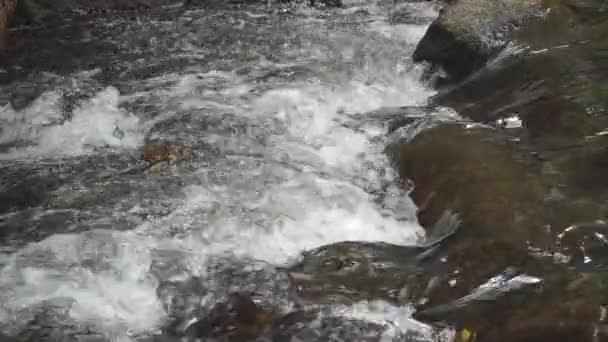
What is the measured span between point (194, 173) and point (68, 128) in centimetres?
169

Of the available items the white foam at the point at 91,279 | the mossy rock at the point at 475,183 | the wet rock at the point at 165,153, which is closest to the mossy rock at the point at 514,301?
the mossy rock at the point at 475,183

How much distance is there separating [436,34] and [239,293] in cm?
408

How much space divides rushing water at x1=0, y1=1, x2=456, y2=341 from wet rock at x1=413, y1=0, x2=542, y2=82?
0.38 m

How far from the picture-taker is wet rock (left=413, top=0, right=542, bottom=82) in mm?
6234

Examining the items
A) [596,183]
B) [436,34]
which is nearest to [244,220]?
[596,183]

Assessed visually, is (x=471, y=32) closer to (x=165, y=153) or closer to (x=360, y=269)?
(x=165, y=153)

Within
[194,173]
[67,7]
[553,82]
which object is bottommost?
[194,173]

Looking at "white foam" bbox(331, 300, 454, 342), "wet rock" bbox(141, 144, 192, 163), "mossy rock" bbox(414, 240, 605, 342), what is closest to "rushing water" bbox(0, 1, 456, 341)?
"white foam" bbox(331, 300, 454, 342)

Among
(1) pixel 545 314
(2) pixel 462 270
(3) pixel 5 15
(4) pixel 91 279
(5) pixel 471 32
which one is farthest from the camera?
(3) pixel 5 15

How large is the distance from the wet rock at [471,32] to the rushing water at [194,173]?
377 mm

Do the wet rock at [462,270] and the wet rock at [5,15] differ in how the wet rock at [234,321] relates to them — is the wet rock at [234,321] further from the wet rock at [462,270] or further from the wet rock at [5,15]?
the wet rock at [5,15]

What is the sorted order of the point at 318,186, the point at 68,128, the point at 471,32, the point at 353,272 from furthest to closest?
the point at 471,32, the point at 68,128, the point at 318,186, the point at 353,272

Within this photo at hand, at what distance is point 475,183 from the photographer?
4.04m

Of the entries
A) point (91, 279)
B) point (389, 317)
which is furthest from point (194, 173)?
point (389, 317)
